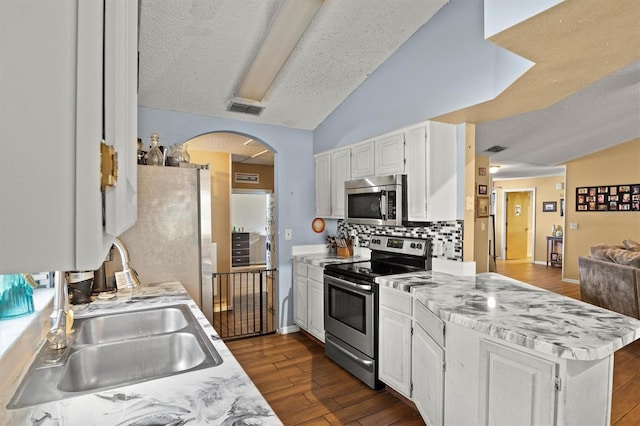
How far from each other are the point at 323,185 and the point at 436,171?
159 centimetres

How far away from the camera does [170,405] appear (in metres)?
0.94

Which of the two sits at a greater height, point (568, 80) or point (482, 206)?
point (568, 80)

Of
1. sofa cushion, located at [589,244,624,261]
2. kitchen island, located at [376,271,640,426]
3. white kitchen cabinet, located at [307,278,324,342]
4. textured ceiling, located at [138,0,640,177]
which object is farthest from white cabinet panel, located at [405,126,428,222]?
sofa cushion, located at [589,244,624,261]

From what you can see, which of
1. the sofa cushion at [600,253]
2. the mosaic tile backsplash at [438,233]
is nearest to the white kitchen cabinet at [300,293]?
the mosaic tile backsplash at [438,233]

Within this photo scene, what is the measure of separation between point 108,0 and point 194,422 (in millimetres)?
910

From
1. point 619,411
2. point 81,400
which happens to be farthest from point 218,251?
point 619,411

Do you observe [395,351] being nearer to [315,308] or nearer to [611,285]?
[315,308]

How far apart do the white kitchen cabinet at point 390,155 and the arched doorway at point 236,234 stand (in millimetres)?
1470

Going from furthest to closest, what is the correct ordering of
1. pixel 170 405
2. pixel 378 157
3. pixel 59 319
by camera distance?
pixel 378 157, pixel 59 319, pixel 170 405

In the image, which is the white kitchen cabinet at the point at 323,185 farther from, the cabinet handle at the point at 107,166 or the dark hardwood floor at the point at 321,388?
the cabinet handle at the point at 107,166

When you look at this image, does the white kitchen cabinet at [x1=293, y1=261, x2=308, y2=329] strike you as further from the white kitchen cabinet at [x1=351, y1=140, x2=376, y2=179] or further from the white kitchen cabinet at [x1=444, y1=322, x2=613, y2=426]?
the white kitchen cabinet at [x1=444, y1=322, x2=613, y2=426]

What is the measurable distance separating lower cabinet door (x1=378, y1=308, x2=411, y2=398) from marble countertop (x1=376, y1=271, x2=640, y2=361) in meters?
0.29

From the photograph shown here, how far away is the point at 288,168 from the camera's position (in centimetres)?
411

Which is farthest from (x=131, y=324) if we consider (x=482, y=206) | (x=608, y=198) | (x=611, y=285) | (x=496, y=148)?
(x=608, y=198)
